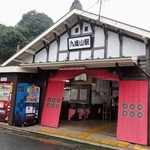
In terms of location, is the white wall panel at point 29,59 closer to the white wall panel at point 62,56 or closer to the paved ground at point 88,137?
the white wall panel at point 62,56

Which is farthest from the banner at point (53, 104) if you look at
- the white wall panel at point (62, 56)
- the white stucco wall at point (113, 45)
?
the white stucco wall at point (113, 45)

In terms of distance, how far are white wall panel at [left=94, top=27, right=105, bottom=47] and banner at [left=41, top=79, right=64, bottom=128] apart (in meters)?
2.59

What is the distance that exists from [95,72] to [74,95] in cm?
541

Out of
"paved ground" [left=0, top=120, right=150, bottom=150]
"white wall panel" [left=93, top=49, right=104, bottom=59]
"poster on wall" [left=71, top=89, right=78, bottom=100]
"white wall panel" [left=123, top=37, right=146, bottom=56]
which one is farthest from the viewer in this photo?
"poster on wall" [left=71, top=89, right=78, bottom=100]

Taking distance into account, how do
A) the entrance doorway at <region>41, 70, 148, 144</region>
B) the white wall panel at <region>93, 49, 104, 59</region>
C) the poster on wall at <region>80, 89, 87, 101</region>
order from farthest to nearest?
the poster on wall at <region>80, 89, 87, 101</region> < the white wall panel at <region>93, 49, 104, 59</region> < the entrance doorway at <region>41, 70, 148, 144</region>

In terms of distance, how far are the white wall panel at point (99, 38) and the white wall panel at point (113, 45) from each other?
334 mm

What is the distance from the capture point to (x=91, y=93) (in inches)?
538

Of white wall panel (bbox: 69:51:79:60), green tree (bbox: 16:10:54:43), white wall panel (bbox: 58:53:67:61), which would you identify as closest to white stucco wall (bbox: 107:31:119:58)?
white wall panel (bbox: 69:51:79:60)

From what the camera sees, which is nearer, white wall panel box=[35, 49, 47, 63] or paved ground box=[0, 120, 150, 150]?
paved ground box=[0, 120, 150, 150]

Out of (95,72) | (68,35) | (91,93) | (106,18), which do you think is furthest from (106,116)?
(106,18)

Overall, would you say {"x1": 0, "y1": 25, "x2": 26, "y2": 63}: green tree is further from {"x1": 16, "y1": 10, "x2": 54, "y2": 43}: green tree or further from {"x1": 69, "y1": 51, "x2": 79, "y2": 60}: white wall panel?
{"x1": 69, "y1": 51, "x2": 79, "y2": 60}: white wall panel

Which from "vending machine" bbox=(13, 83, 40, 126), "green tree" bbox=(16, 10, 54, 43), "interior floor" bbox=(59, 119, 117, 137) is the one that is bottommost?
"interior floor" bbox=(59, 119, 117, 137)

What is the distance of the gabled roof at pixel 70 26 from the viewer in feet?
25.5

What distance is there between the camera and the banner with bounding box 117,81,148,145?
7.33 m
